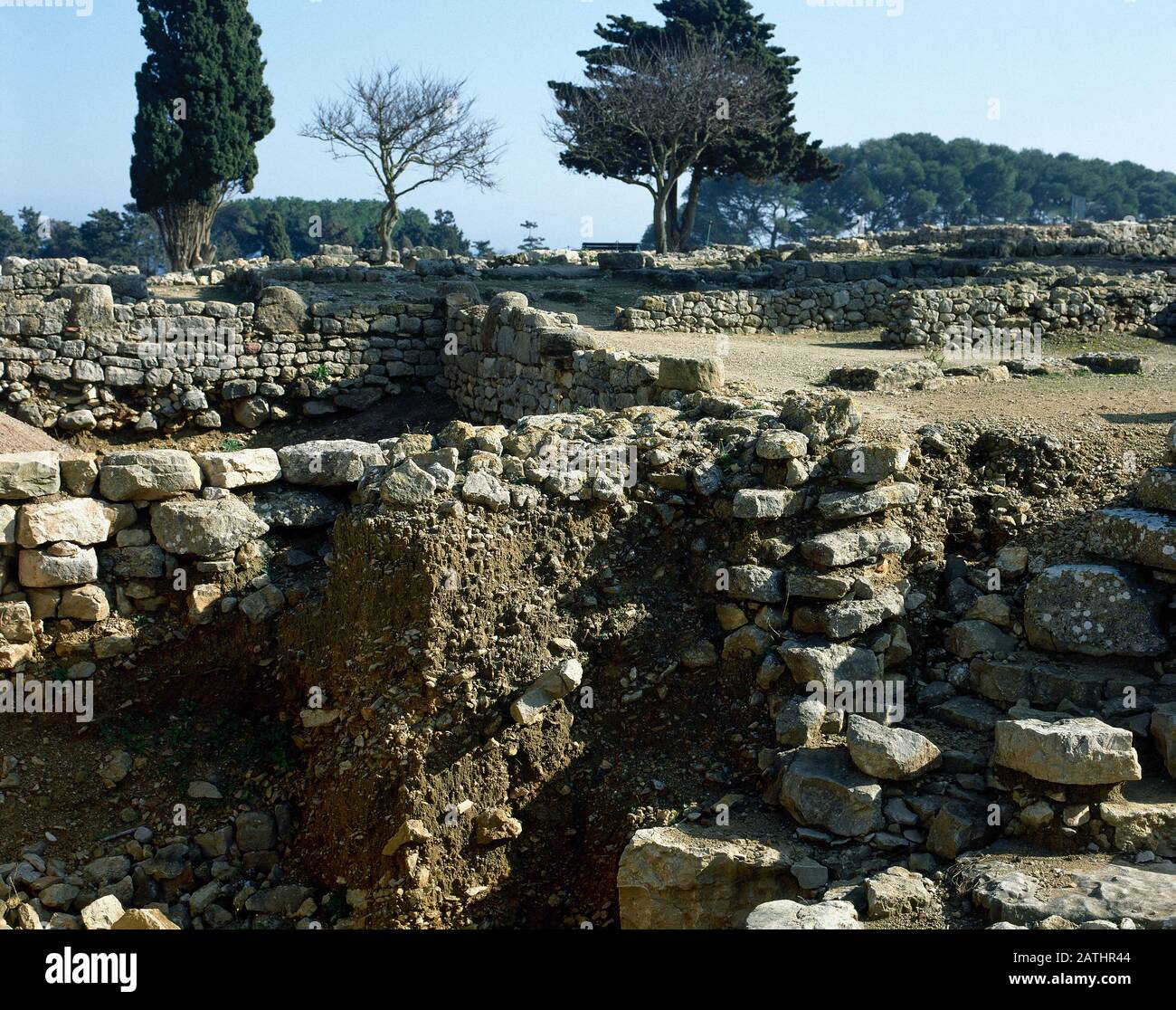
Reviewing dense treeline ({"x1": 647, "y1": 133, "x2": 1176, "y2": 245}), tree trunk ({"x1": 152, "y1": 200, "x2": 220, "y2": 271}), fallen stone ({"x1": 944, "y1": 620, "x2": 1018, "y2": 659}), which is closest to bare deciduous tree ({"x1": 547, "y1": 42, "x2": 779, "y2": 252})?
tree trunk ({"x1": 152, "y1": 200, "x2": 220, "y2": 271})

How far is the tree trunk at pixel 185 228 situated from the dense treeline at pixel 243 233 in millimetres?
12596

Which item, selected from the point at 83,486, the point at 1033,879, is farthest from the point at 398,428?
the point at 1033,879

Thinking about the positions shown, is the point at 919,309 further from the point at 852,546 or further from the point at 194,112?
the point at 194,112

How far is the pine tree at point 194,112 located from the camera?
27.7 metres

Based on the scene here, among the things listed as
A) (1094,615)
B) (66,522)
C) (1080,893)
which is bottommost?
(1080,893)

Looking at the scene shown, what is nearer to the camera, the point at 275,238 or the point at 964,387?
the point at 964,387

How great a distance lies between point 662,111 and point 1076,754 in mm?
26484

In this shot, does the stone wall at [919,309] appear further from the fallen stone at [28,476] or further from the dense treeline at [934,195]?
the dense treeline at [934,195]

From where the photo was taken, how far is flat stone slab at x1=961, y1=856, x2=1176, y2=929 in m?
4.53

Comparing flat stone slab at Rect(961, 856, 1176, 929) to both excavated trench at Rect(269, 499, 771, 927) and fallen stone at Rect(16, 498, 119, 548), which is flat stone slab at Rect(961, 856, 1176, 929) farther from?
fallen stone at Rect(16, 498, 119, 548)

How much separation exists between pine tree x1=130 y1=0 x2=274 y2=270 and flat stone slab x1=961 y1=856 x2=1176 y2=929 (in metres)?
27.2

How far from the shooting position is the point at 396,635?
20.7ft

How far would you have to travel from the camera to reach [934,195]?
6053cm

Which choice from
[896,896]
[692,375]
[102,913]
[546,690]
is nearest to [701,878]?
[896,896]
